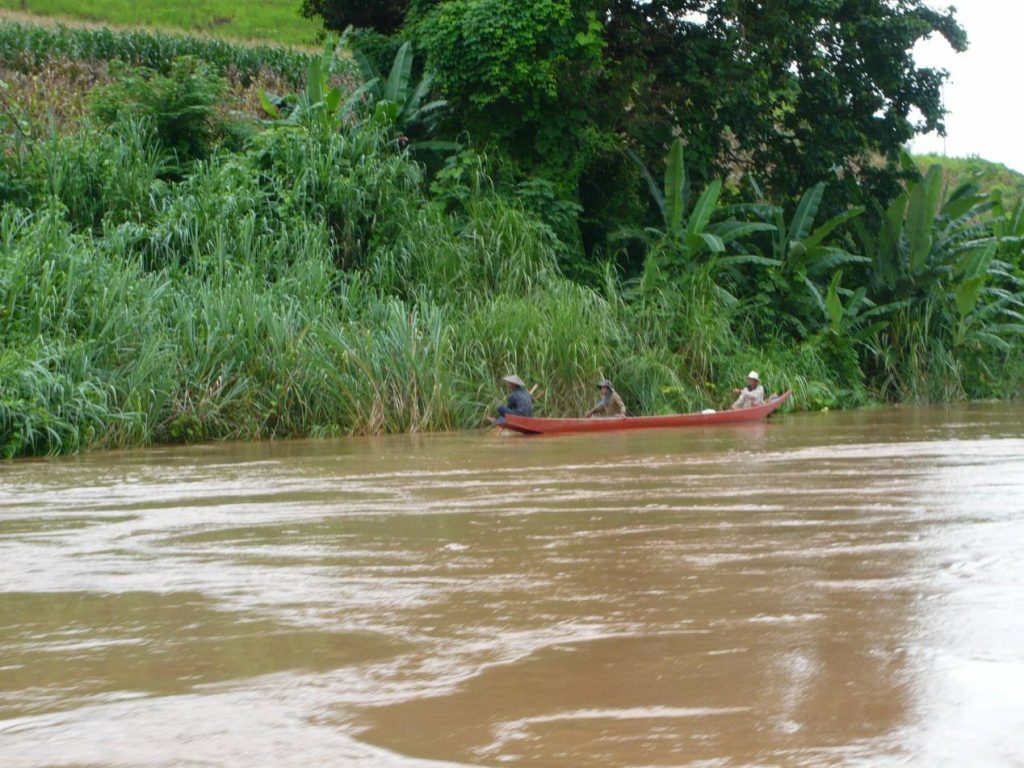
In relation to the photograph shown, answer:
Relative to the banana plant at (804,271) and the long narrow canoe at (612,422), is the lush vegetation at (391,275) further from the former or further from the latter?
the long narrow canoe at (612,422)

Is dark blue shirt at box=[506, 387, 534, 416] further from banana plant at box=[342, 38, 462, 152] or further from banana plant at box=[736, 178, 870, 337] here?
banana plant at box=[736, 178, 870, 337]

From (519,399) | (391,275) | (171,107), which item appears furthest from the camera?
(171,107)

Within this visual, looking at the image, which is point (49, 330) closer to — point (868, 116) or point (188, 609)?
point (188, 609)

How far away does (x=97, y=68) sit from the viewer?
77.7ft

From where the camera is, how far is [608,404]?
48.9 ft

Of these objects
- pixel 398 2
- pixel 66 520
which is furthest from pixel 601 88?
pixel 66 520

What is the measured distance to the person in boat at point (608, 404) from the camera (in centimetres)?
1469

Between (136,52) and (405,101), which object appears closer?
(405,101)

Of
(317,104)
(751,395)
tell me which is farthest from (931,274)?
(317,104)

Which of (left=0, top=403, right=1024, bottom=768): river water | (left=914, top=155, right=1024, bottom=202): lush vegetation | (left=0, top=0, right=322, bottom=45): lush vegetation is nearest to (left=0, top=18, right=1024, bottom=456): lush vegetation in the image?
(left=0, top=403, right=1024, bottom=768): river water

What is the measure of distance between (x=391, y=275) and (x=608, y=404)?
394cm

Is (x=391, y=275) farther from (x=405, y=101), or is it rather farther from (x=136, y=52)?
(x=136, y=52)

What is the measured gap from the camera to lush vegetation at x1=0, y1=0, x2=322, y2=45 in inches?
1674

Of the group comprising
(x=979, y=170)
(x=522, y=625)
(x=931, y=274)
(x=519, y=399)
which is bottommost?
→ (x=522, y=625)
